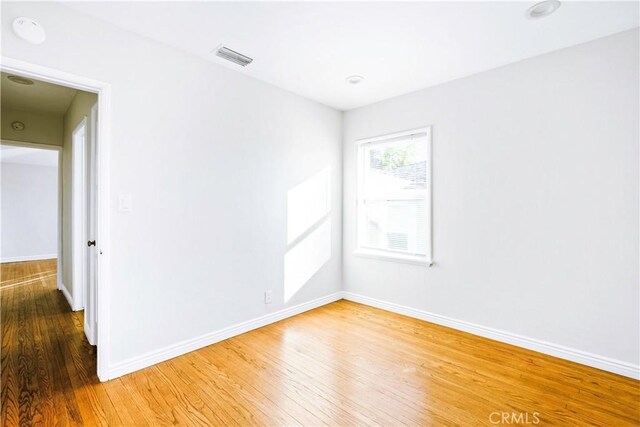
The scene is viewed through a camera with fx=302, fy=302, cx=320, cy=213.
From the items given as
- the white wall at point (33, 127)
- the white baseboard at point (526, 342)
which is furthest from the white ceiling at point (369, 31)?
the white wall at point (33, 127)

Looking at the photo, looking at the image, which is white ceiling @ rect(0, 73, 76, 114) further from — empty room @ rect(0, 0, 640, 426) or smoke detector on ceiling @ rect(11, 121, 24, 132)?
smoke detector on ceiling @ rect(11, 121, 24, 132)

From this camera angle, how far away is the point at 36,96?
357 centimetres

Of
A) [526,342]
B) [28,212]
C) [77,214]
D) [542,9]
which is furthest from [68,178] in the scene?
[526,342]

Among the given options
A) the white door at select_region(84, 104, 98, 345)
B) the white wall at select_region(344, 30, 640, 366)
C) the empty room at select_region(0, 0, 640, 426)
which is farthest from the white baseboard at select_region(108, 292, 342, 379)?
the white wall at select_region(344, 30, 640, 366)

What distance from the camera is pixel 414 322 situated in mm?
3334

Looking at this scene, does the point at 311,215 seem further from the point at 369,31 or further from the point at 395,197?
the point at 369,31

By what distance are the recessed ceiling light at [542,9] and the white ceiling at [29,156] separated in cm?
805

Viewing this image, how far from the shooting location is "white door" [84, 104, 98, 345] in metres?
2.62

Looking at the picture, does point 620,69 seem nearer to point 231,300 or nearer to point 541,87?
point 541,87

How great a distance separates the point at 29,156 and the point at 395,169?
8.21 m

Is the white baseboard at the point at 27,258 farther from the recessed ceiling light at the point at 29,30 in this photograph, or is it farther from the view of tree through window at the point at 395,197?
the view of tree through window at the point at 395,197

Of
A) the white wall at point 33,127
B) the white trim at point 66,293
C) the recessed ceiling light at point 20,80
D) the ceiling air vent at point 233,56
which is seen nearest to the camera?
the ceiling air vent at point 233,56

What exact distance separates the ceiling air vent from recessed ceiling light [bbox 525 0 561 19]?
2175mm

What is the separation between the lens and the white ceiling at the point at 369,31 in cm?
203
